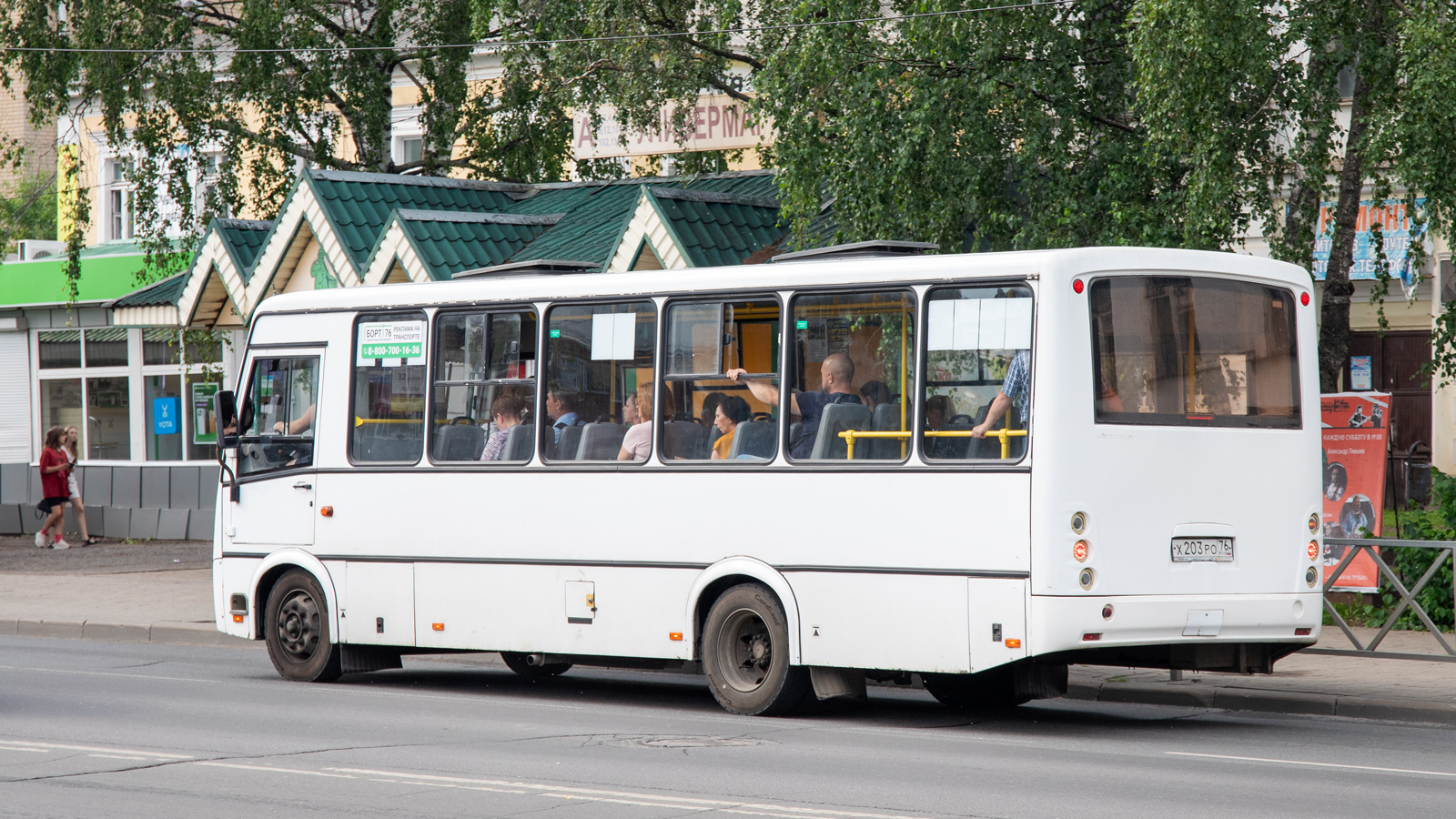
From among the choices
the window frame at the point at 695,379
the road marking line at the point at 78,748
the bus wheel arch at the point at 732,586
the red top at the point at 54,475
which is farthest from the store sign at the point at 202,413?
the road marking line at the point at 78,748

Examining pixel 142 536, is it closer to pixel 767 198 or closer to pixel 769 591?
pixel 767 198

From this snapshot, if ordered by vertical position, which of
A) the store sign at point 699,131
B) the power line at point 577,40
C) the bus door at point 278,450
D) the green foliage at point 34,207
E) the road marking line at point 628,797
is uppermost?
the green foliage at point 34,207

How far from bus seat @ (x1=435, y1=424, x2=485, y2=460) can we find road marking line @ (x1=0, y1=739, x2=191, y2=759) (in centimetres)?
352

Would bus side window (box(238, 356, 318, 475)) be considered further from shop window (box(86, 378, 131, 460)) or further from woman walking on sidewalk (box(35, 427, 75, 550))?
shop window (box(86, 378, 131, 460))

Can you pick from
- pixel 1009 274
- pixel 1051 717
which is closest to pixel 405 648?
pixel 1051 717

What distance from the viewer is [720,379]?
11.5 meters

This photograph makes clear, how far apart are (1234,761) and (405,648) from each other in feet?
20.8

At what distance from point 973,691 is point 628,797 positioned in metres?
4.36

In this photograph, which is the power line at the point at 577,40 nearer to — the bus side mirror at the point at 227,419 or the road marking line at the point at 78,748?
the bus side mirror at the point at 227,419

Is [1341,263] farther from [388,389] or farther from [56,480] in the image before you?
[56,480]

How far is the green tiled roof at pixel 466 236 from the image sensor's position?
67.3 ft

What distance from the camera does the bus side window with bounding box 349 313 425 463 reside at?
42.3 ft

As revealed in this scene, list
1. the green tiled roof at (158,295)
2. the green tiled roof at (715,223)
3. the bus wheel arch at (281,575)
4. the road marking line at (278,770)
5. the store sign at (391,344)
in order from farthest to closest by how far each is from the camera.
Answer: the green tiled roof at (158,295) → the green tiled roof at (715,223) → the bus wheel arch at (281,575) → the store sign at (391,344) → the road marking line at (278,770)

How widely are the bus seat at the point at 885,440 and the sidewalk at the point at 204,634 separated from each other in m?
3.19
